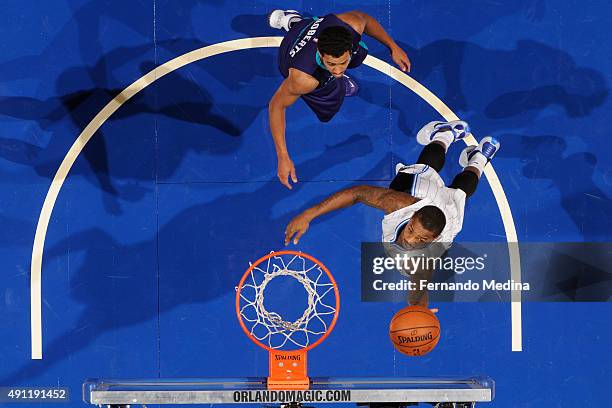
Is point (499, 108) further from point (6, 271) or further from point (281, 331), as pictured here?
point (6, 271)

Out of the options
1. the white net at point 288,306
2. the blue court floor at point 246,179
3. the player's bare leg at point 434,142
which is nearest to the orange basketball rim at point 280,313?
the white net at point 288,306

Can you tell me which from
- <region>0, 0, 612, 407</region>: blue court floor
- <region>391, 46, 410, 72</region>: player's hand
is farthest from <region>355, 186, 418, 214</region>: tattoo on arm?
<region>391, 46, 410, 72</region>: player's hand

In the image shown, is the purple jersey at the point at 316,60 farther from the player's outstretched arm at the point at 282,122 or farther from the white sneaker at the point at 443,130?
the white sneaker at the point at 443,130

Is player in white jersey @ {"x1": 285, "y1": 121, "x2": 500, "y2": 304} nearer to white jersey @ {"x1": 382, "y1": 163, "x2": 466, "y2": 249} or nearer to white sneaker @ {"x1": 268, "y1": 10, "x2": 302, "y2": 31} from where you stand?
white jersey @ {"x1": 382, "y1": 163, "x2": 466, "y2": 249}

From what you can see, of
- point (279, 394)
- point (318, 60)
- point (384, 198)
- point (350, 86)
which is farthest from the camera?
point (350, 86)

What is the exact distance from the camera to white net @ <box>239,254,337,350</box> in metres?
6.97

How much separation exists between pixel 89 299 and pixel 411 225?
120 inches

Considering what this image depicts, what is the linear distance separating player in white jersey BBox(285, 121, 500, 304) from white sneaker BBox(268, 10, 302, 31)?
157 centimetres

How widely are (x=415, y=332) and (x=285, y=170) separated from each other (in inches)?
74.1

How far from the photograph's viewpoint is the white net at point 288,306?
22.9ft

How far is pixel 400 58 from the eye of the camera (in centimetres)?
708

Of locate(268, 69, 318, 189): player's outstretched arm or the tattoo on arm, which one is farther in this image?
locate(268, 69, 318, 189): player's outstretched arm

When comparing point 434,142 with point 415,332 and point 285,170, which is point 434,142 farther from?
point 415,332

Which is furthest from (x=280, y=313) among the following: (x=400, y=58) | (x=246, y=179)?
(x=400, y=58)
